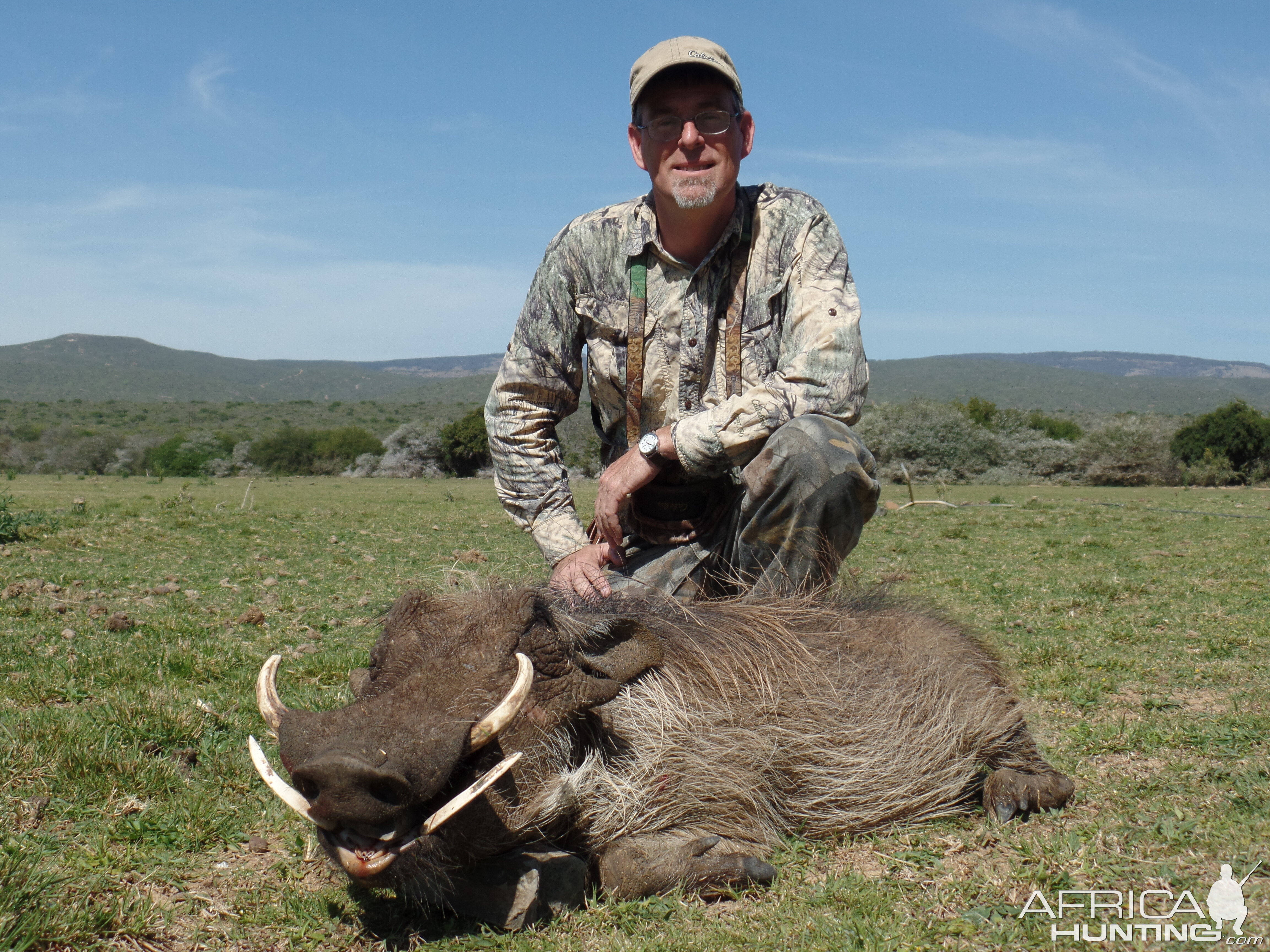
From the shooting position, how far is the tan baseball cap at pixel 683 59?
Answer: 383 centimetres

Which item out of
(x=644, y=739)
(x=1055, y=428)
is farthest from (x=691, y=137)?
(x=1055, y=428)

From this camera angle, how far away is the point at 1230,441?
2969 centimetres

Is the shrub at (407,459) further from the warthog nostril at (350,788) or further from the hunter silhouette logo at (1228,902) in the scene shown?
the hunter silhouette logo at (1228,902)

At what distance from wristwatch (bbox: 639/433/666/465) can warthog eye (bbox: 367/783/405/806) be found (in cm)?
184

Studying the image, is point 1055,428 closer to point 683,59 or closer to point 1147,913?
point 683,59

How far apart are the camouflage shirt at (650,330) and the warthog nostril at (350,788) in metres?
1.95

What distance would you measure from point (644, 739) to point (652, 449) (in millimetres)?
1232

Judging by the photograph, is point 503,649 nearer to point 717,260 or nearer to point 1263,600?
point 717,260

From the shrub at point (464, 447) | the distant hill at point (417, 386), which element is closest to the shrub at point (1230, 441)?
the shrub at point (464, 447)

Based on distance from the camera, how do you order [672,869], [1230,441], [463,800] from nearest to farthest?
[463,800], [672,869], [1230,441]

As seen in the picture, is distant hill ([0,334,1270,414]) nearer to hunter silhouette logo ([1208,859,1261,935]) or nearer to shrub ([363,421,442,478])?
shrub ([363,421,442,478])

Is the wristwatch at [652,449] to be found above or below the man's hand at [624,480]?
above

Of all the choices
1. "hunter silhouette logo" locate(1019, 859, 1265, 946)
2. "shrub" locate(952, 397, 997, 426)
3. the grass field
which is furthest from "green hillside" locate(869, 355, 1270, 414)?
"hunter silhouette logo" locate(1019, 859, 1265, 946)

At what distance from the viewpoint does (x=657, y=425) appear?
14.0 feet
